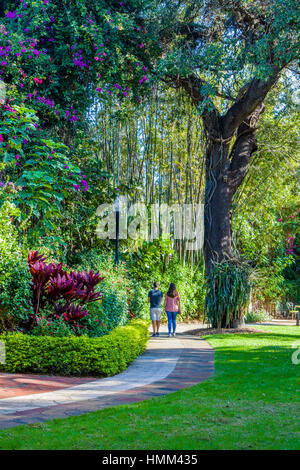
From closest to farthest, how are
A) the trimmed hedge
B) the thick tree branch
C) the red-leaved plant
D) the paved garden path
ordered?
the paved garden path
the trimmed hedge
the red-leaved plant
the thick tree branch

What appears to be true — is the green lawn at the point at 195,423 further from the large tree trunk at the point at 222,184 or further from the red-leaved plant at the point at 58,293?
the large tree trunk at the point at 222,184

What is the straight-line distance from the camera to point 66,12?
1127 centimetres

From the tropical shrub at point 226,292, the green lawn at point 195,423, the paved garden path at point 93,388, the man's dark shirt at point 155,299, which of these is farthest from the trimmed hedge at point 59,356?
the tropical shrub at point 226,292

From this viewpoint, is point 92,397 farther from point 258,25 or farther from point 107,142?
point 107,142

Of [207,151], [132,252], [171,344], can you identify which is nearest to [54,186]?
[171,344]

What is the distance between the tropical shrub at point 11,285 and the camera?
7.49 metres

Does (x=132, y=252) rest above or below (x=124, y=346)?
above

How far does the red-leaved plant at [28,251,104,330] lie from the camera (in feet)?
25.7

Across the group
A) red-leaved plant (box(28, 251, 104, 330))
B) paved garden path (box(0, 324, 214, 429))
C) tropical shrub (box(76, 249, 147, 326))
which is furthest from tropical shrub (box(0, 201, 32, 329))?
tropical shrub (box(76, 249, 147, 326))

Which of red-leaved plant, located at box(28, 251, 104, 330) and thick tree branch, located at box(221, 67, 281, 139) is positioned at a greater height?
thick tree branch, located at box(221, 67, 281, 139)

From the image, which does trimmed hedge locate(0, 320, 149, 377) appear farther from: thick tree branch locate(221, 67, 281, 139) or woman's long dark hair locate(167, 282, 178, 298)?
thick tree branch locate(221, 67, 281, 139)

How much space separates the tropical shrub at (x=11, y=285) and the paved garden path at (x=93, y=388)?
1.19m

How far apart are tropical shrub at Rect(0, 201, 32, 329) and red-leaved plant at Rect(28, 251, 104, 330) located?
17 cm

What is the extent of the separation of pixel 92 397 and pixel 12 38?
8240mm
